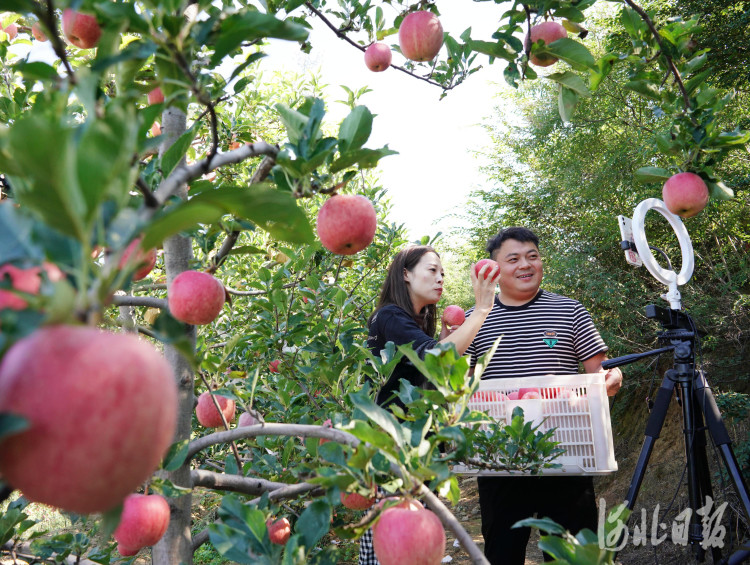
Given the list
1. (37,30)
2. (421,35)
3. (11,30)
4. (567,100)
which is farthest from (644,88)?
(11,30)

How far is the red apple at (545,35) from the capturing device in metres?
1.23

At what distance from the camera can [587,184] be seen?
609 cm

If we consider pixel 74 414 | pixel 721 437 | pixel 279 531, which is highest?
pixel 74 414

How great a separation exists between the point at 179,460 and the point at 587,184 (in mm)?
5944

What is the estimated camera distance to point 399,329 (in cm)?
181

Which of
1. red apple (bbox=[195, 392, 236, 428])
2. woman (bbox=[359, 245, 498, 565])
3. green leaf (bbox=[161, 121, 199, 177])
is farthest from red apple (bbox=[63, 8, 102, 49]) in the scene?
woman (bbox=[359, 245, 498, 565])

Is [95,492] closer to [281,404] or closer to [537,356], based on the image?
[281,404]

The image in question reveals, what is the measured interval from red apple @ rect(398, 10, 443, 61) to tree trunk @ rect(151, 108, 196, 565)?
65cm

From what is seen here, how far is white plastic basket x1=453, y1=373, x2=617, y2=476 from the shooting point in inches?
68.9

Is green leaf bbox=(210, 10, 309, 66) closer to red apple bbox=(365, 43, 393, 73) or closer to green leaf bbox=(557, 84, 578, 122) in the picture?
green leaf bbox=(557, 84, 578, 122)

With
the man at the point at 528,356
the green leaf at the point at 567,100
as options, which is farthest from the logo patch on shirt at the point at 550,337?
the green leaf at the point at 567,100

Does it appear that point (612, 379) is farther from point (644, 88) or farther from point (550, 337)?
point (644, 88)

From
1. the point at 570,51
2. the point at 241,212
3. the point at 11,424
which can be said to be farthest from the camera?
the point at 570,51

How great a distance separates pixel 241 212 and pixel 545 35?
40.3 inches
